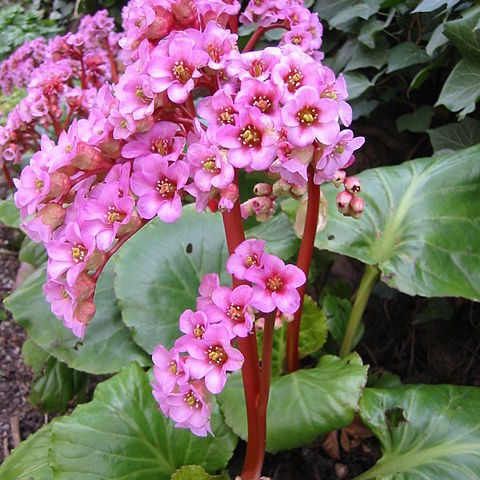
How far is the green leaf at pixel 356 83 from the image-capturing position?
5.08ft

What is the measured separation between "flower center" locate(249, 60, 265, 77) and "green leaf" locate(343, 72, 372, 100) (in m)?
0.88

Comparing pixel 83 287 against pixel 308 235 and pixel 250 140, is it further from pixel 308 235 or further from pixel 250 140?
pixel 308 235

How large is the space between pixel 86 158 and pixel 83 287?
17 centimetres

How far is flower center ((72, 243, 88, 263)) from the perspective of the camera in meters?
0.71

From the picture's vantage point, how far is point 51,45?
69.4 inches

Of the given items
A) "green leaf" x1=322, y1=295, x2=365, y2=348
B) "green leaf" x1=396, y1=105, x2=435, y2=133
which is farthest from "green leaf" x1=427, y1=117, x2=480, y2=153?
"green leaf" x1=322, y1=295, x2=365, y2=348

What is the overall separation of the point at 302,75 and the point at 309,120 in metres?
0.07

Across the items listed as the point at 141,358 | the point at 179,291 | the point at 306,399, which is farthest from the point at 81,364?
the point at 306,399

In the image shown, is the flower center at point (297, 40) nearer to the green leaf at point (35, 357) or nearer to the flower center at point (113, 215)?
the flower center at point (113, 215)

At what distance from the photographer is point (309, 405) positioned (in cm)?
100

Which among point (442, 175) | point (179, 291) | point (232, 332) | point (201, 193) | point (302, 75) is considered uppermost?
point (302, 75)

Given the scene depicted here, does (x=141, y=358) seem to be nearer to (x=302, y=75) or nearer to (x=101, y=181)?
(x=101, y=181)

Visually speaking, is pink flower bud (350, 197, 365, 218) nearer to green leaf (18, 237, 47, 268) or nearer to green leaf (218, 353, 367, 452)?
green leaf (218, 353, 367, 452)

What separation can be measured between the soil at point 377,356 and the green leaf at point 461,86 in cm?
50
